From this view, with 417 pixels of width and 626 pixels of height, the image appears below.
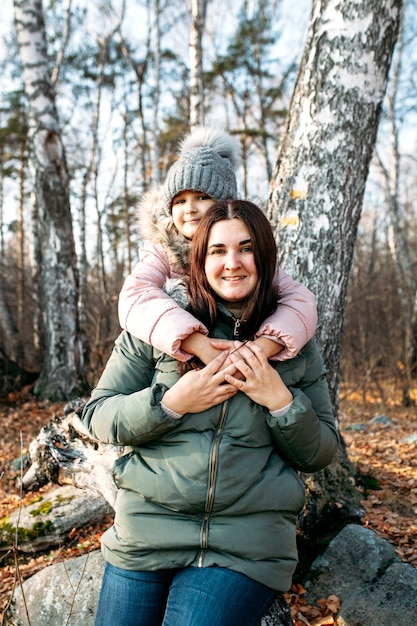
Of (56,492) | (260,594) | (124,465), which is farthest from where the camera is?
(56,492)

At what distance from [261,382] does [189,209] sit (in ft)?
3.59

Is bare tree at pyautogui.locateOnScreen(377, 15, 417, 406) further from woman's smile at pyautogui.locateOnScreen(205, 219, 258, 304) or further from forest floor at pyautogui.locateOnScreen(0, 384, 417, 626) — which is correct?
woman's smile at pyautogui.locateOnScreen(205, 219, 258, 304)

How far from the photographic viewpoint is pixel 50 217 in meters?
8.47

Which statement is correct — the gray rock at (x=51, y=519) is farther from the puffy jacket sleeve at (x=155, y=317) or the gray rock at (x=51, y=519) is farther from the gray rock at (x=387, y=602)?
the puffy jacket sleeve at (x=155, y=317)

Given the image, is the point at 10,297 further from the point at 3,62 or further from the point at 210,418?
the point at 210,418

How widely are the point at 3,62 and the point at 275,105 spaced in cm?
913

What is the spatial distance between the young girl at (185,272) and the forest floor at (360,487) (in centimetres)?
75

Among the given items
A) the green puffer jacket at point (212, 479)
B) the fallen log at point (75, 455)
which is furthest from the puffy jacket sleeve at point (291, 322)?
the fallen log at point (75, 455)

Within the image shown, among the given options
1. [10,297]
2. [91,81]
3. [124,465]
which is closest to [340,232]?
[124,465]

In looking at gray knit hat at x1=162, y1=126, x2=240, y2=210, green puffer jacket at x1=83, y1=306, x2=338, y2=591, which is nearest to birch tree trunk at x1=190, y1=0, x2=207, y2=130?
gray knit hat at x1=162, y1=126, x2=240, y2=210

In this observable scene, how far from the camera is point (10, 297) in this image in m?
15.0

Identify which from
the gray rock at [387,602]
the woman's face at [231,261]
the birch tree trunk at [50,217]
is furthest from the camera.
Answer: the birch tree trunk at [50,217]

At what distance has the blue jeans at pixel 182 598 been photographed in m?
1.86

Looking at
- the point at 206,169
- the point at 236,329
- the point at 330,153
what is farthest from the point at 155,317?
the point at 330,153
